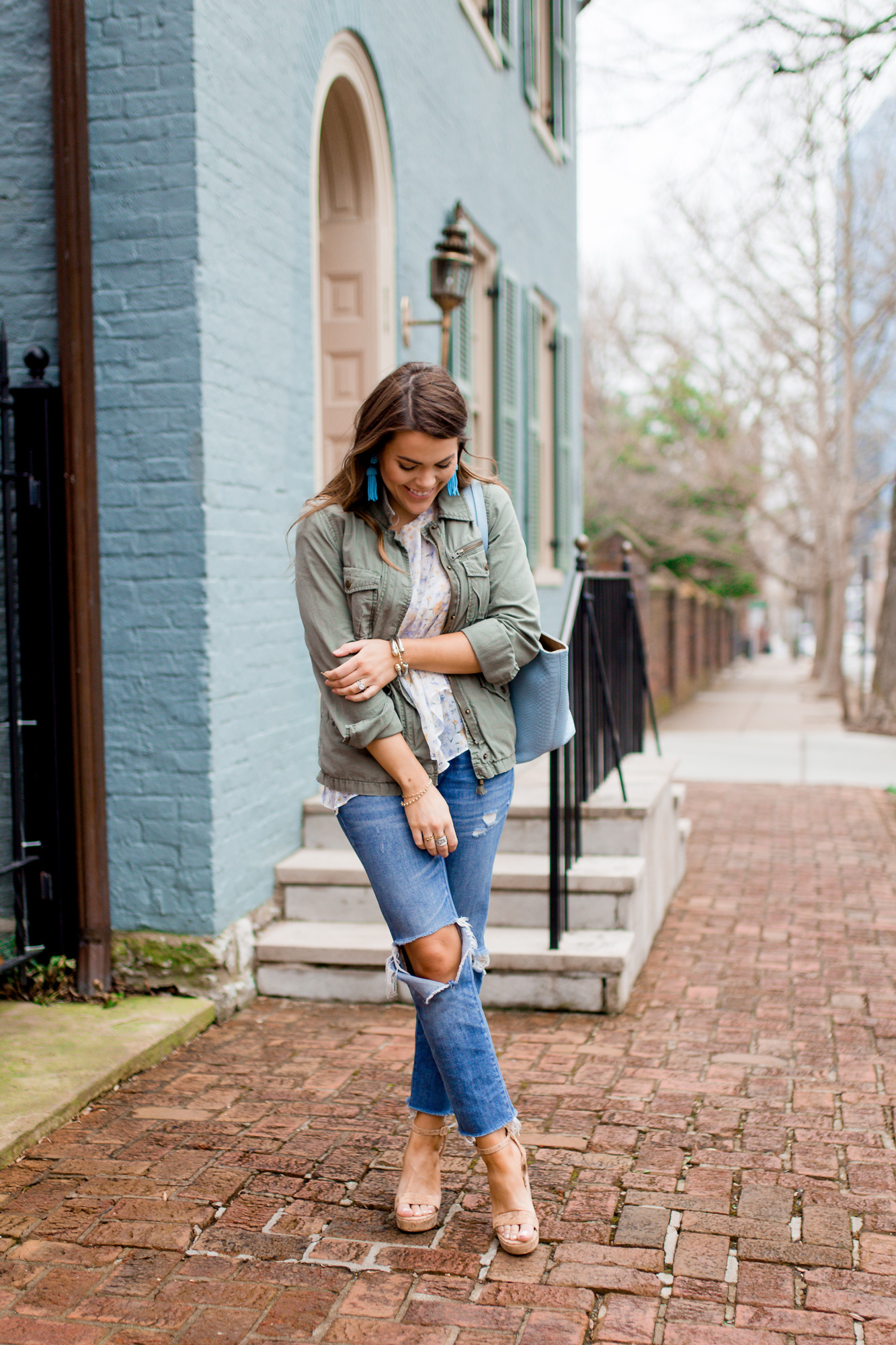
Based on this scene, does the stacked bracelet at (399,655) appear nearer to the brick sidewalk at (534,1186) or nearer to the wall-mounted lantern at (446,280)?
the brick sidewalk at (534,1186)

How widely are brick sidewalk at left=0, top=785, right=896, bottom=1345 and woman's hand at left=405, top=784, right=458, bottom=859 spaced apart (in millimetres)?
916

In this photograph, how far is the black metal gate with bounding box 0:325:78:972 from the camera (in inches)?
→ 167

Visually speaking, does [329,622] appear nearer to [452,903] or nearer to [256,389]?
[452,903]

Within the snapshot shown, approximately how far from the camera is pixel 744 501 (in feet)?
83.9

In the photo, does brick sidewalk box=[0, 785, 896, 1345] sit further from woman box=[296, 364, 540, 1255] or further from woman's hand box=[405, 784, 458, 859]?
woman's hand box=[405, 784, 458, 859]

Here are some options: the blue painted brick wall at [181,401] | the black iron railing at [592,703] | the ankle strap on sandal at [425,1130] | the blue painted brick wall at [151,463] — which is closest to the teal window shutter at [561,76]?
the black iron railing at [592,703]

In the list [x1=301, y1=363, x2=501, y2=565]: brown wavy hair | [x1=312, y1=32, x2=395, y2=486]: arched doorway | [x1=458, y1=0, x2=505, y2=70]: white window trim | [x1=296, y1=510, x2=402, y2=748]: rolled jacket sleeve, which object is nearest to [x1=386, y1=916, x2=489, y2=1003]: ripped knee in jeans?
[x1=296, y1=510, x2=402, y2=748]: rolled jacket sleeve

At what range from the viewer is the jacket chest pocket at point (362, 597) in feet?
8.75

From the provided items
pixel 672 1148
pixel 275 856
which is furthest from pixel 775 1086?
pixel 275 856

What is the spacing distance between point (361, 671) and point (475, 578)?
0.35 m

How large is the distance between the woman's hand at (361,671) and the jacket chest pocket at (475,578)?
9.4 inches

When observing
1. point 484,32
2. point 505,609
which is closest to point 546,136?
point 484,32

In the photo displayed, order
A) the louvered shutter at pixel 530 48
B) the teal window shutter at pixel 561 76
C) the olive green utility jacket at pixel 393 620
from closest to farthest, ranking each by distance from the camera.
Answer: the olive green utility jacket at pixel 393 620, the louvered shutter at pixel 530 48, the teal window shutter at pixel 561 76

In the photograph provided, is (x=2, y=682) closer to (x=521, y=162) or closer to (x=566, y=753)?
(x=566, y=753)
